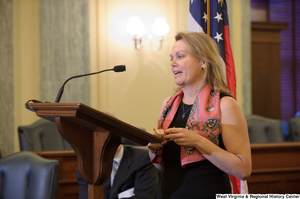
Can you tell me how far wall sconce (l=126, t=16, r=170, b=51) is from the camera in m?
5.31

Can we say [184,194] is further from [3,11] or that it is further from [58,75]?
[3,11]

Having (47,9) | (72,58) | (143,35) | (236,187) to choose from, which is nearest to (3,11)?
(47,9)

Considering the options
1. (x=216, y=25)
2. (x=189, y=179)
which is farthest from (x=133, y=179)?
(x=216, y=25)

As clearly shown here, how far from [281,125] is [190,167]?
3.65 meters

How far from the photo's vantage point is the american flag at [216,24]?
243 cm

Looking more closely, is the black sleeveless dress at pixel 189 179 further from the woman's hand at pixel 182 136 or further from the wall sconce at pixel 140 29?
the wall sconce at pixel 140 29

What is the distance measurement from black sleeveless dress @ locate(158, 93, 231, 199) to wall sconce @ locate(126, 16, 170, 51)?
4026mm

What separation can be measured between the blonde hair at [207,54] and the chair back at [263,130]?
2.97 meters

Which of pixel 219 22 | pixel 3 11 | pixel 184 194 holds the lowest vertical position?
pixel 184 194

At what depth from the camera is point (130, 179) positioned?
239 centimetres

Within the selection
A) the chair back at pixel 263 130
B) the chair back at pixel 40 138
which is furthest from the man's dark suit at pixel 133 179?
the chair back at pixel 263 130

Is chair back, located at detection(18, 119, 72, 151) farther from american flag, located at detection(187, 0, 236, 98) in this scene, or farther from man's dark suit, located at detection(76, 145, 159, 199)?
american flag, located at detection(187, 0, 236, 98)

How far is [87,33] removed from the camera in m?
5.33

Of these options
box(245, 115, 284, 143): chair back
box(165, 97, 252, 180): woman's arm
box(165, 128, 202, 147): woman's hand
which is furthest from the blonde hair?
box(245, 115, 284, 143): chair back
